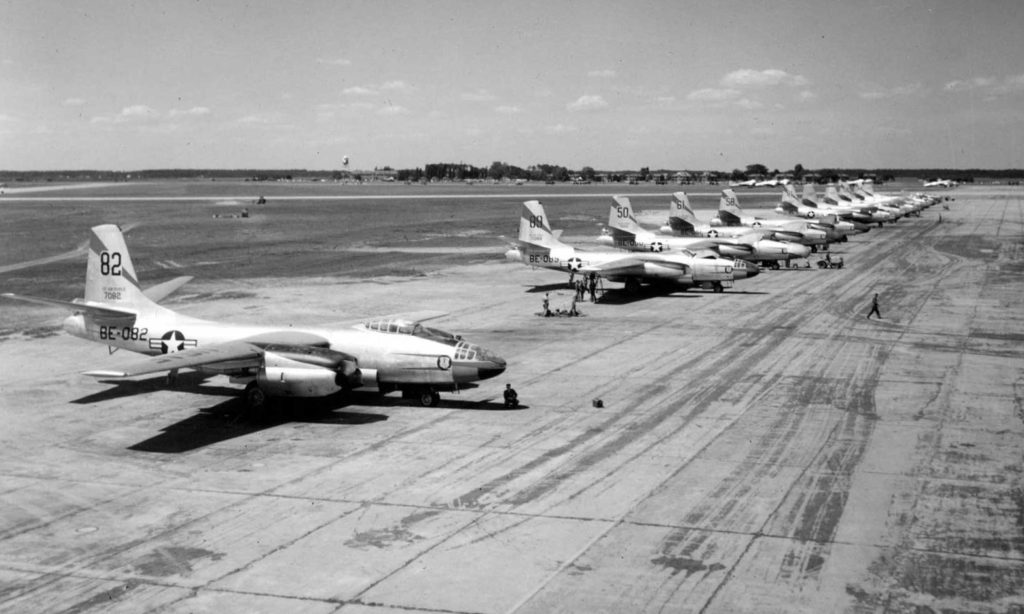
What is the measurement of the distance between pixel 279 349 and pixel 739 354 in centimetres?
1857

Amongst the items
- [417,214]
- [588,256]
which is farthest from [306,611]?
[417,214]

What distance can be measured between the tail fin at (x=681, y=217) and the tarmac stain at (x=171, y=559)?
59.3m

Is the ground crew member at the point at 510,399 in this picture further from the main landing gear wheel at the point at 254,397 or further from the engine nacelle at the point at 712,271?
the engine nacelle at the point at 712,271

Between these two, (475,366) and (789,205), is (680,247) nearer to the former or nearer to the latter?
(475,366)

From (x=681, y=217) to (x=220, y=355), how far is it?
52.8m

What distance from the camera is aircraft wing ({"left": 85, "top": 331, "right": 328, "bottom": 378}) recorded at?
74.6ft

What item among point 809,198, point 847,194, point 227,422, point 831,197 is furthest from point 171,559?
point 847,194

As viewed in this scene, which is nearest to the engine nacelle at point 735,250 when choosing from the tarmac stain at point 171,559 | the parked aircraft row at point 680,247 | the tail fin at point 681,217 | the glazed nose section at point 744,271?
the parked aircraft row at point 680,247

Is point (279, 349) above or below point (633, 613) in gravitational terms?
above

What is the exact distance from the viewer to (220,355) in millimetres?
25109

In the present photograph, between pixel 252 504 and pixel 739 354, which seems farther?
pixel 739 354

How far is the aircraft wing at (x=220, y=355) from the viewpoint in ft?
74.6

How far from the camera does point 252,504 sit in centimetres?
1911

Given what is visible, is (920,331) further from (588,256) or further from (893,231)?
(893,231)
